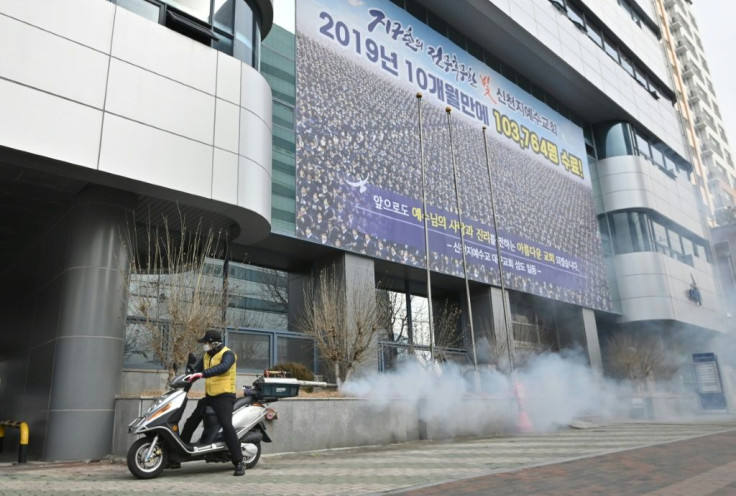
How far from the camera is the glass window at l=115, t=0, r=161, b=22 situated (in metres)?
11.8

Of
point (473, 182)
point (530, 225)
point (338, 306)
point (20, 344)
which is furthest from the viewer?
point (530, 225)

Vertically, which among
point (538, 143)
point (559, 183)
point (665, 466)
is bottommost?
point (665, 466)

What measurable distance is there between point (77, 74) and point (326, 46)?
34.4 ft

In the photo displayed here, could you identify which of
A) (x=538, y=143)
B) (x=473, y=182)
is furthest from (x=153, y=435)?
(x=538, y=143)

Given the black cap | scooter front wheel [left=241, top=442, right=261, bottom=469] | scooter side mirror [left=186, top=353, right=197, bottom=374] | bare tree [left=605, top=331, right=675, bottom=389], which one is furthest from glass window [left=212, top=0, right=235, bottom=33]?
bare tree [left=605, top=331, right=675, bottom=389]

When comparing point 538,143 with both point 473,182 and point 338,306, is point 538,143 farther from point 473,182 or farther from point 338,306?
point 338,306

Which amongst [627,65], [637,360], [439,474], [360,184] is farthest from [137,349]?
[627,65]

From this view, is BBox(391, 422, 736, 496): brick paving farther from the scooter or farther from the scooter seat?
the scooter seat

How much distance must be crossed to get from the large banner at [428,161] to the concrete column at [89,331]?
6.39 meters

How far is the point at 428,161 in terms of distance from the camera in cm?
2144

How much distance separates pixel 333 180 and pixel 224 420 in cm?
1170

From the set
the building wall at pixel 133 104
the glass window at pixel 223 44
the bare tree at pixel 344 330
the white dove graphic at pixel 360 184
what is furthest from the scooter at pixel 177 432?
the white dove graphic at pixel 360 184

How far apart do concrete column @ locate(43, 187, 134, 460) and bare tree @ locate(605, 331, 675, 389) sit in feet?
83.9

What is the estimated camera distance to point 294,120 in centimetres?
1727
